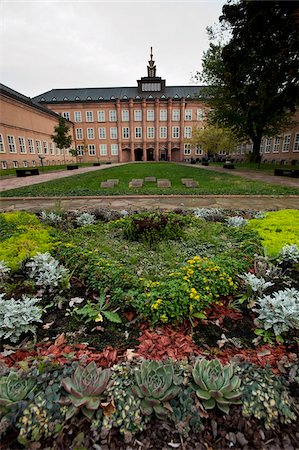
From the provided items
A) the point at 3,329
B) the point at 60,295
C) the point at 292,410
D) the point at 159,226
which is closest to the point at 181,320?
the point at 292,410

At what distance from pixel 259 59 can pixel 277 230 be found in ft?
57.6

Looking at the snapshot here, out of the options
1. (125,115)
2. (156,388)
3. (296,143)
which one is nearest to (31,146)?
(125,115)

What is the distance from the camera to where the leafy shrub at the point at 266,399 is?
1.33m

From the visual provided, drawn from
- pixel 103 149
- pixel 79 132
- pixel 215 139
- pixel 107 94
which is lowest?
pixel 103 149

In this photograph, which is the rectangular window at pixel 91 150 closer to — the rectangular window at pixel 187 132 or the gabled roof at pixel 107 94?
the gabled roof at pixel 107 94

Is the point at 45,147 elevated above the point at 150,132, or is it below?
below

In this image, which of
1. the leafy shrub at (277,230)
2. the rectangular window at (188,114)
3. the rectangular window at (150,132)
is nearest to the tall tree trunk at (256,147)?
the leafy shrub at (277,230)

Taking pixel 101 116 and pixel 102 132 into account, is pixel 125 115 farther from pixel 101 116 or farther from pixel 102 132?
pixel 102 132

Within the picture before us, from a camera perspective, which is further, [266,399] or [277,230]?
[277,230]

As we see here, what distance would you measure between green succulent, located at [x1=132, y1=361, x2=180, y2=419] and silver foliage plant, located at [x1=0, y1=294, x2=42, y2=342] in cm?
105

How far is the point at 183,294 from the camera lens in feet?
7.11

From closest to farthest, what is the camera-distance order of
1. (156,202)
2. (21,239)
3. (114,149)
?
(21,239) → (156,202) → (114,149)

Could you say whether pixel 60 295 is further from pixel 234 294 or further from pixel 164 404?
pixel 234 294

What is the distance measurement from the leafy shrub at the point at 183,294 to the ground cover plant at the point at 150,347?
0.5 inches
